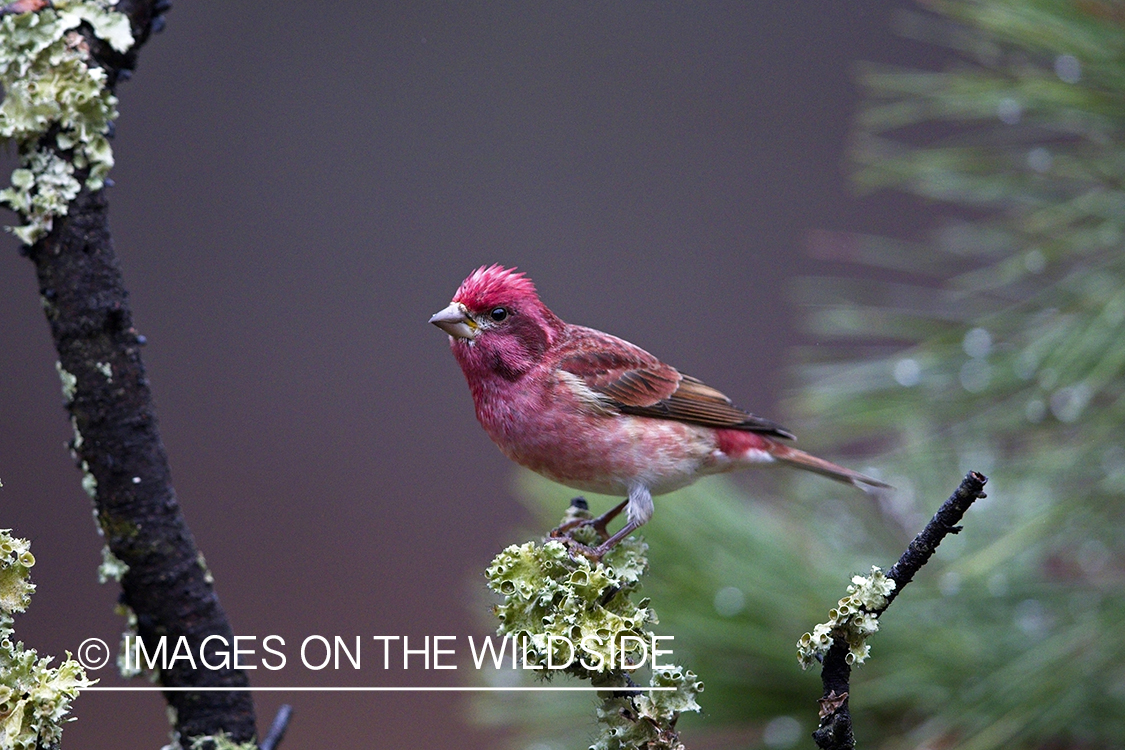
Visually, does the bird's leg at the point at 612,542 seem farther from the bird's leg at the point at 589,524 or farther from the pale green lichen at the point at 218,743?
the pale green lichen at the point at 218,743

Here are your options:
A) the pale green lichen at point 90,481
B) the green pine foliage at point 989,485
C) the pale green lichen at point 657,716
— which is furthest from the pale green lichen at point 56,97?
the green pine foliage at point 989,485

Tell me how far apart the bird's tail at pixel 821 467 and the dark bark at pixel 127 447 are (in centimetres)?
77

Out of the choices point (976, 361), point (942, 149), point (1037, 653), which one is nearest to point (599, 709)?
point (1037, 653)

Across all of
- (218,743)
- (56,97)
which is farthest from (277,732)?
(56,97)

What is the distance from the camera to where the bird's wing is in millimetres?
1287

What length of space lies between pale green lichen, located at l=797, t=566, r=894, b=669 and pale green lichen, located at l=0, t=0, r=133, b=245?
85 centimetres

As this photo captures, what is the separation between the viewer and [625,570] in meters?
1.03

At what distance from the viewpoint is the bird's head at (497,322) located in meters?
1.13

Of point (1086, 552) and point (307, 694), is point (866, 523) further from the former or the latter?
point (307, 694)

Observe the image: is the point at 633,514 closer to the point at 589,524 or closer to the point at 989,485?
the point at 589,524

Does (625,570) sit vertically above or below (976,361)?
below

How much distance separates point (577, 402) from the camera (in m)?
1.22

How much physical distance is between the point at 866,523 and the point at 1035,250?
53 centimetres

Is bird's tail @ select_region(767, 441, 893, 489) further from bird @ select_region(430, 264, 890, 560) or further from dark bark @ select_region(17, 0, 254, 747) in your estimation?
dark bark @ select_region(17, 0, 254, 747)
